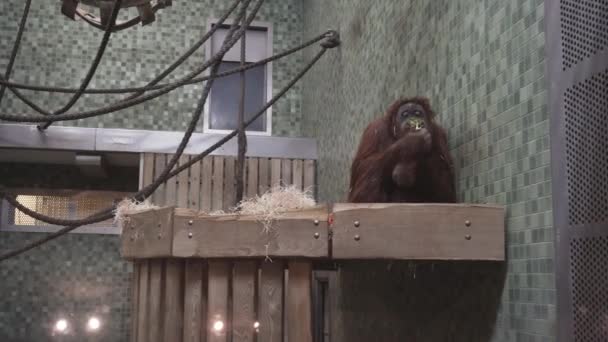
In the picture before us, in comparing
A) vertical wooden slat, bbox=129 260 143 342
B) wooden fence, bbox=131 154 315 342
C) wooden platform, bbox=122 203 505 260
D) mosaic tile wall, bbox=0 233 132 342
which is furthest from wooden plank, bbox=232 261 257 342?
mosaic tile wall, bbox=0 233 132 342

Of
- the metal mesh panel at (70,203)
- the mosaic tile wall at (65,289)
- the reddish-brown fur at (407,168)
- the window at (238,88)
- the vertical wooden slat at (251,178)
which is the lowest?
the mosaic tile wall at (65,289)

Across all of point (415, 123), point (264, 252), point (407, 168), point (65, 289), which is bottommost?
point (65, 289)

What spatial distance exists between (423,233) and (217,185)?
3.78 metres

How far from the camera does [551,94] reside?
70.7 inches

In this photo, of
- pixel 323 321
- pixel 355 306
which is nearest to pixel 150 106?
pixel 323 321

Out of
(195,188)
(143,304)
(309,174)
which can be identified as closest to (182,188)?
(195,188)

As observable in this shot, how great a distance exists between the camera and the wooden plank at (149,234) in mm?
2115

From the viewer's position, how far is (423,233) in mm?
2049

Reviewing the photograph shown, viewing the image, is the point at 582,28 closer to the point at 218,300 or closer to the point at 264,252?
the point at 264,252

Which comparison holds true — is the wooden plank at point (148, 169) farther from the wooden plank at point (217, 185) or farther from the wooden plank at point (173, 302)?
the wooden plank at point (173, 302)

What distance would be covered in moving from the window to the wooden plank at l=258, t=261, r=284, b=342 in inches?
167

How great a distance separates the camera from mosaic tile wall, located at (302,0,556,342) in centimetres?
190

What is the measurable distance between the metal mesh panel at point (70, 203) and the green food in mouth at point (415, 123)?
453 centimetres

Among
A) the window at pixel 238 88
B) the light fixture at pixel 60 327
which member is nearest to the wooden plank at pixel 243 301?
the window at pixel 238 88
